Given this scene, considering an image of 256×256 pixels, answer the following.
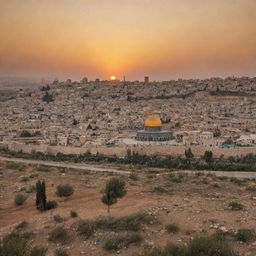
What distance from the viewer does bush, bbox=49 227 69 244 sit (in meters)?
9.09

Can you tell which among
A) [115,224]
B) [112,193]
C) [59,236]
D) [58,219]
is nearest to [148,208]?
[112,193]

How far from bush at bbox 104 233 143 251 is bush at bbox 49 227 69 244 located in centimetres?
118

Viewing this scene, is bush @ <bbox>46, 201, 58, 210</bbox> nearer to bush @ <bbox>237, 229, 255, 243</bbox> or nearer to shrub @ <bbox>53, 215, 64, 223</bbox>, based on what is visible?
shrub @ <bbox>53, 215, 64, 223</bbox>

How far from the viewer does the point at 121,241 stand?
8688 millimetres

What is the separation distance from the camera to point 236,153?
31688 mm

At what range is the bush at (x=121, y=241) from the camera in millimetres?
8445

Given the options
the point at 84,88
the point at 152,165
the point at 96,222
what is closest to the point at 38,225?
the point at 96,222

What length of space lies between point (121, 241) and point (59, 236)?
165 centimetres

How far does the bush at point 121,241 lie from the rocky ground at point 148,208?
130 mm

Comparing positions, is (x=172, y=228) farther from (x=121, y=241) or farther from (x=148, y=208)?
(x=148, y=208)

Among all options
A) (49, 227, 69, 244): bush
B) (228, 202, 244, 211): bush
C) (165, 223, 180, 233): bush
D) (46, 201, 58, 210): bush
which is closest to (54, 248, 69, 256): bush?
(49, 227, 69, 244): bush

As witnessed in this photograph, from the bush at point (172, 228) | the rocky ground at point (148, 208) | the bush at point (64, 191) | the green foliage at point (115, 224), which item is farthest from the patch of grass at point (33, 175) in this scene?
the bush at point (172, 228)

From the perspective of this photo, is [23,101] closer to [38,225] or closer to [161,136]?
[161,136]

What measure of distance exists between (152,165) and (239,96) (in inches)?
2398
